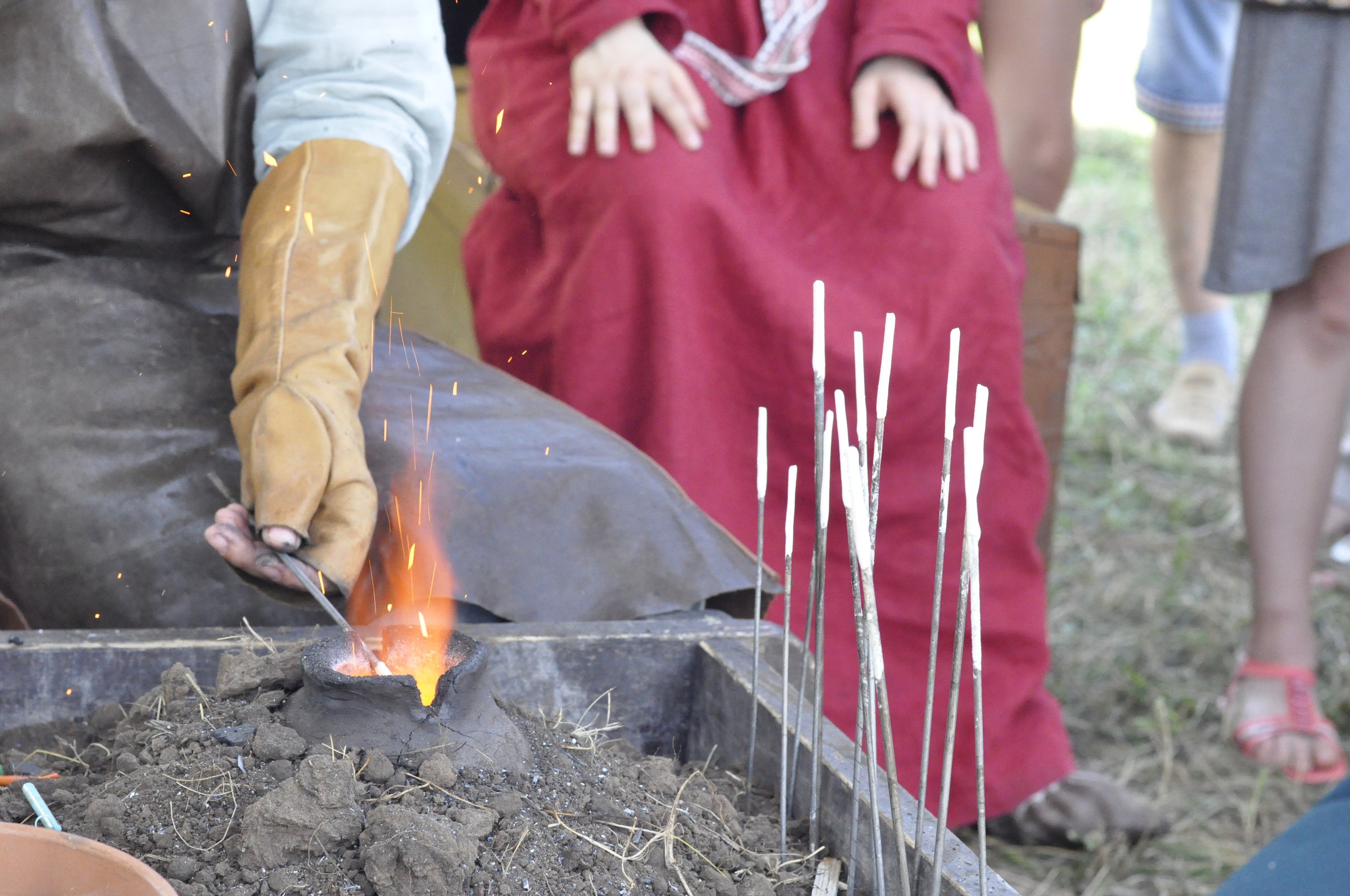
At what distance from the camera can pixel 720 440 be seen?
2064 millimetres

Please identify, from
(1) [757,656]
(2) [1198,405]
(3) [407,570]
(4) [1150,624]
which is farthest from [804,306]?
(2) [1198,405]

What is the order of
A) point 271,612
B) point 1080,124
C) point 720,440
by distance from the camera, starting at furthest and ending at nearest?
point 1080,124, point 720,440, point 271,612

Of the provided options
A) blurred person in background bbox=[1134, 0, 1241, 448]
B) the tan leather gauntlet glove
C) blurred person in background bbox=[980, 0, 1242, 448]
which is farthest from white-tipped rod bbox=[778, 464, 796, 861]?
blurred person in background bbox=[1134, 0, 1241, 448]

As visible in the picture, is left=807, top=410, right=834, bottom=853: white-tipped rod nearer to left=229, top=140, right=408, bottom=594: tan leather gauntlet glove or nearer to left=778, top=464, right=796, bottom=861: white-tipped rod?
left=778, top=464, right=796, bottom=861: white-tipped rod

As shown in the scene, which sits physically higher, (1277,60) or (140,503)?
(1277,60)

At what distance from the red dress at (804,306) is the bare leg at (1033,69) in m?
0.50

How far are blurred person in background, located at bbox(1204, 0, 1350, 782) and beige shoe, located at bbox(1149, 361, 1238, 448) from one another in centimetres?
175

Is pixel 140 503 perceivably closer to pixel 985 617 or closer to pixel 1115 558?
pixel 985 617

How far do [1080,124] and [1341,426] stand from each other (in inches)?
232

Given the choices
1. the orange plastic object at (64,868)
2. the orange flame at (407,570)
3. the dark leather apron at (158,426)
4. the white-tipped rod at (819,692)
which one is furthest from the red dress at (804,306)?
the orange plastic object at (64,868)

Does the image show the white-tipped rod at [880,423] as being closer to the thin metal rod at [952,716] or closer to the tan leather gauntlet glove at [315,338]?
the thin metal rod at [952,716]

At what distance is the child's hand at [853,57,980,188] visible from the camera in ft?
6.72

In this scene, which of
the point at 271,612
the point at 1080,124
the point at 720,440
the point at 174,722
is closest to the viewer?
the point at 174,722

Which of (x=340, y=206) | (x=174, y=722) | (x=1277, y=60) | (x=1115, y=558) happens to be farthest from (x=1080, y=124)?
(x=174, y=722)
